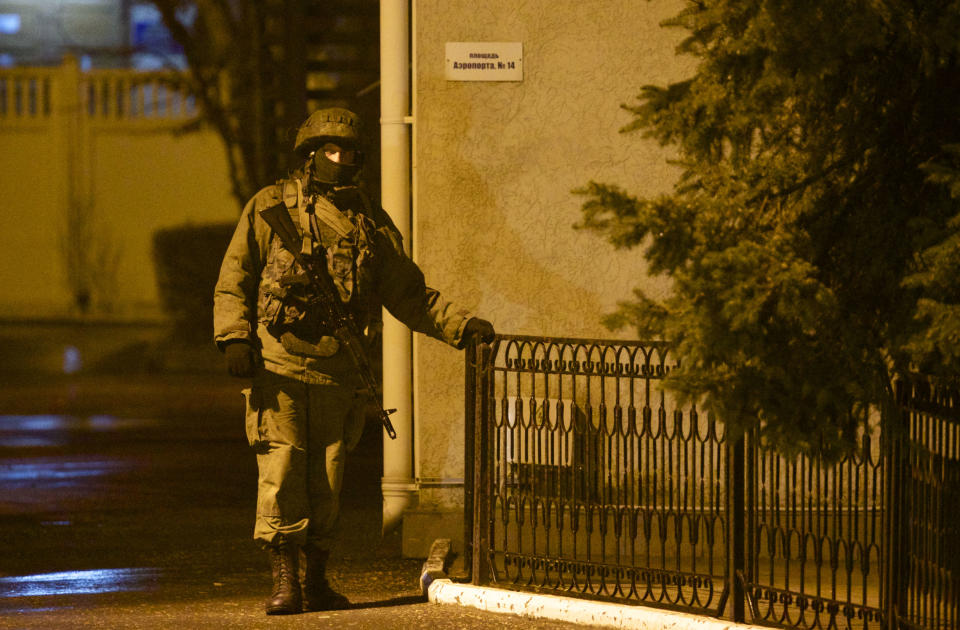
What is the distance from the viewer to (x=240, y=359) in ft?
21.3

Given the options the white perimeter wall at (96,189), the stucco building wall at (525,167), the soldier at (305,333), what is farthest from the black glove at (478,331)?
the white perimeter wall at (96,189)

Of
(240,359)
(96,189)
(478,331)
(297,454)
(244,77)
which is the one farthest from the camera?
(96,189)

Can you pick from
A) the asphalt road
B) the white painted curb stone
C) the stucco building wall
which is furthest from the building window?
the white painted curb stone

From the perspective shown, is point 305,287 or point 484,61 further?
point 484,61

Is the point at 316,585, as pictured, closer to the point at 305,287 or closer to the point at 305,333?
the point at 305,333

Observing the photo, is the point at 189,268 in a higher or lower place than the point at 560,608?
higher

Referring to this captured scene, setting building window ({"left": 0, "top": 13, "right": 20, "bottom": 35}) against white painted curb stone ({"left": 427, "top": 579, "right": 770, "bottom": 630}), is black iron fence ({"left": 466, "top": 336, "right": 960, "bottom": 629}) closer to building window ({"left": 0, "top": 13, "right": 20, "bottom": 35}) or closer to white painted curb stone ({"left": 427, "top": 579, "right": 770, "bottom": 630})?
white painted curb stone ({"left": 427, "top": 579, "right": 770, "bottom": 630})

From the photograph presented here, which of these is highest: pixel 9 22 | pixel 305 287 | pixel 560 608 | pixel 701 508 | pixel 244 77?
pixel 9 22

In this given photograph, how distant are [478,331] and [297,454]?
0.94m

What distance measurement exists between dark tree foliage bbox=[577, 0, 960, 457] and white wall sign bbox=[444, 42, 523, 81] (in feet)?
9.62

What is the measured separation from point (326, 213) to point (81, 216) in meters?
21.1

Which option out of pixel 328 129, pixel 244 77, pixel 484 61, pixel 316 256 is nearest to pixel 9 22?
pixel 244 77

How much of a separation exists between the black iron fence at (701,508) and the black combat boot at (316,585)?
0.68m

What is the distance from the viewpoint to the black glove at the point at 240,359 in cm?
650
